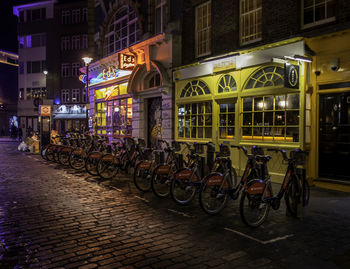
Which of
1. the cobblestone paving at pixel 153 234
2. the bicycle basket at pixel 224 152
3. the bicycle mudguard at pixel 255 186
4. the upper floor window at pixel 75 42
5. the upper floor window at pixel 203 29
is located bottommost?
the cobblestone paving at pixel 153 234

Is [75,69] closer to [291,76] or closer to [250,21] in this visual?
[250,21]

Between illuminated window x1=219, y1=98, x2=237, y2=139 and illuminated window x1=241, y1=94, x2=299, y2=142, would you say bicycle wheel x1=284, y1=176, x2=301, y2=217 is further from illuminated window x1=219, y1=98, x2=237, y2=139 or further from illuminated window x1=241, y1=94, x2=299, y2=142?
illuminated window x1=219, y1=98, x2=237, y2=139

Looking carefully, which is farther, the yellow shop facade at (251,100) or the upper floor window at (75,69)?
the upper floor window at (75,69)

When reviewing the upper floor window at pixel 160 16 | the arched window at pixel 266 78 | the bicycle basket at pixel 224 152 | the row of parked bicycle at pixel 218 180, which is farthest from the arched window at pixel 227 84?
the upper floor window at pixel 160 16

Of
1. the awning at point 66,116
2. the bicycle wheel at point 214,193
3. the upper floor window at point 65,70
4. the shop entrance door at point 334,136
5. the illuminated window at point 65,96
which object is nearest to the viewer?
the bicycle wheel at point 214,193

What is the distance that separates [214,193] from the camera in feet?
19.9

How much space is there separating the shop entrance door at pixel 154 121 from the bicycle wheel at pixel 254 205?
992 cm

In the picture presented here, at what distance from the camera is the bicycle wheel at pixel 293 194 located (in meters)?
5.82

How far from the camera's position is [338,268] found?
3758 mm

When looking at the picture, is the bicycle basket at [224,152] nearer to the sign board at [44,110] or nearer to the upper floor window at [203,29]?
the upper floor window at [203,29]

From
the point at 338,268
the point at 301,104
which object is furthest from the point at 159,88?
the point at 338,268

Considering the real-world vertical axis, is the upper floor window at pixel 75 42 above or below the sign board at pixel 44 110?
above

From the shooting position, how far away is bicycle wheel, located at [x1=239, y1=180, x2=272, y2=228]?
5.17m

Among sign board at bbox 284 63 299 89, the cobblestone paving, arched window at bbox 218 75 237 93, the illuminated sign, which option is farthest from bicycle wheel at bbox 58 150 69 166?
sign board at bbox 284 63 299 89
